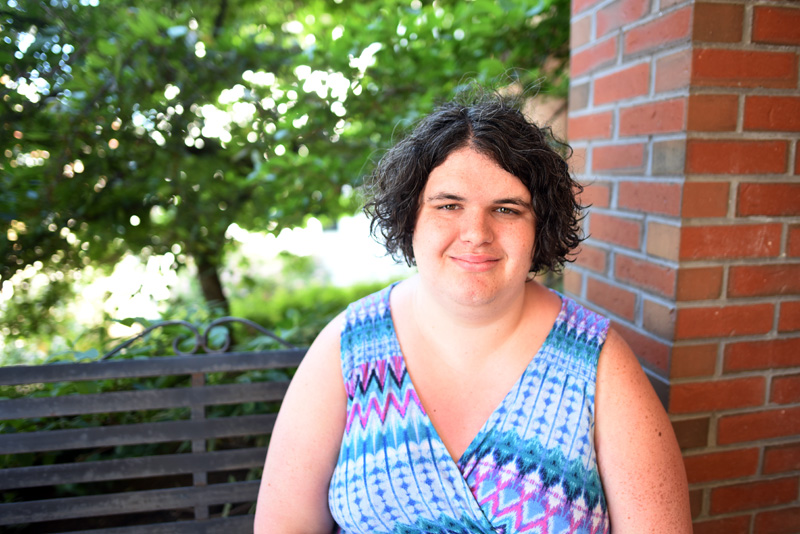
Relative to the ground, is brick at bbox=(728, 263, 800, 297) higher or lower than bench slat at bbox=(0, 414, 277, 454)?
higher

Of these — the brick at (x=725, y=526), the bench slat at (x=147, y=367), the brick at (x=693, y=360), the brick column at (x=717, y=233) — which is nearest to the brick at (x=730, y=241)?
the brick column at (x=717, y=233)

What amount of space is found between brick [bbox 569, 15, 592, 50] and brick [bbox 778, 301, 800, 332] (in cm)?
107

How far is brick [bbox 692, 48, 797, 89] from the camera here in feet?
4.80

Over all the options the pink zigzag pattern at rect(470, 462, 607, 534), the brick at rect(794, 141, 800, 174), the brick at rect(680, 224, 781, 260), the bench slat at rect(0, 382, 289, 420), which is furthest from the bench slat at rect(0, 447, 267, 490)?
the brick at rect(794, 141, 800, 174)

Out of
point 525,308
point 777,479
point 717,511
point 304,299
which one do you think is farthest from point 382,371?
point 304,299

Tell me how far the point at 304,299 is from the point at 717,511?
410 centimetres

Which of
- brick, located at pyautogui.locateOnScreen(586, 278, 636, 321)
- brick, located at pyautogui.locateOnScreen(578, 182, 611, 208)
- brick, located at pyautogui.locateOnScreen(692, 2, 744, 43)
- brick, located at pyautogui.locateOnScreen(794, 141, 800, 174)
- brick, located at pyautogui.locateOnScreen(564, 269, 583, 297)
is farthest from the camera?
brick, located at pyautogui.locateOnScreen(564, 269, 583, 297)

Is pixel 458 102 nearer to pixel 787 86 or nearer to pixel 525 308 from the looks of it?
pixel 525 308

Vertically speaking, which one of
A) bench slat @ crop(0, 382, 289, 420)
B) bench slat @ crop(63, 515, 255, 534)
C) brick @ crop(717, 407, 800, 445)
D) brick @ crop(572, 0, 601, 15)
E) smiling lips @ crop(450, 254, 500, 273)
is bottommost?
bench slat @ crop(63, 515, 255, 534)

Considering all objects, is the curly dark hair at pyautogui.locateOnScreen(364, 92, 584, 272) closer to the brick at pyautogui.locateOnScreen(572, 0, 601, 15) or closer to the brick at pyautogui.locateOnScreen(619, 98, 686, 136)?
the brick at pyautogui.locateOnScreen(619, 98, 686, 136)

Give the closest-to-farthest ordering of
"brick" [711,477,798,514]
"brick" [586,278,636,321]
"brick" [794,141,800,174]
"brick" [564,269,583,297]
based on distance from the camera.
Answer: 1. "brick" [794,141,800,174]
2. "brick" [711,477,798,514]
3. "brick" [586,278,636,321]
4. "brick" [564,269,583,297]

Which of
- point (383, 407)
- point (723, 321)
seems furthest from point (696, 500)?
point (383, 407)

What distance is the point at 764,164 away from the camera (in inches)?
60.5

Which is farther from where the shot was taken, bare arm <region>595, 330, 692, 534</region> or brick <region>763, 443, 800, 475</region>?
brick <region>763, 443, 800, 475</region>
